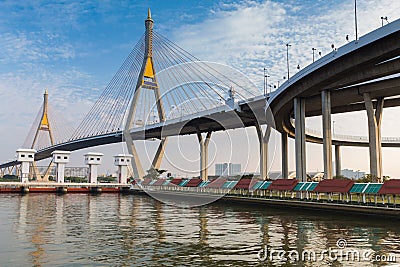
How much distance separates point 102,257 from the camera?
14.5 m

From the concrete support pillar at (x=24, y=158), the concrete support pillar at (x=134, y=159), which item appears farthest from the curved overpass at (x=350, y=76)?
the concrete support pillar at (x=24, y=158)

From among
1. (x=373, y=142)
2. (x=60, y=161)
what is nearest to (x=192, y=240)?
(x=373, y=142)

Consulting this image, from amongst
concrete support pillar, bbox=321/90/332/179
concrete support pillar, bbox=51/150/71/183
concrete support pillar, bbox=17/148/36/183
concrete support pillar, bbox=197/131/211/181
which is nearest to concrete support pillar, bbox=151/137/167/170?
concrete support pillar, bbox=197/131/211/181

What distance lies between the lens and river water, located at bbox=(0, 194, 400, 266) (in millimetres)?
14141

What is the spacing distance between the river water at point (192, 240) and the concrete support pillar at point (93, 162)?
43307mm

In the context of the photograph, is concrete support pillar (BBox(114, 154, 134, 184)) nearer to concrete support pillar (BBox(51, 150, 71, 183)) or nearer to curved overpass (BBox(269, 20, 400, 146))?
concrete support pillar (BBox(51, 150, 71, 183))

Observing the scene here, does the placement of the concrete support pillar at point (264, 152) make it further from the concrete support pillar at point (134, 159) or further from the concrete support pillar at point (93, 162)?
the concrete support pillar at point (93, 162)

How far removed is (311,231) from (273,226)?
2.62 m

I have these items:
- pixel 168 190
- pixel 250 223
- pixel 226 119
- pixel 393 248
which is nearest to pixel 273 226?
pixel 250 223

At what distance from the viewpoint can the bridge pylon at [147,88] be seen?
226ft

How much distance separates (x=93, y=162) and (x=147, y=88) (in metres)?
15.0

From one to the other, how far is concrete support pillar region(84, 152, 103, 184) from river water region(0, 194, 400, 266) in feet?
142

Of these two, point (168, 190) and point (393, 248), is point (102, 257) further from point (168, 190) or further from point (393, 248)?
point (168, 190)

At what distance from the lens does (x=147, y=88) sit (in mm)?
70750
